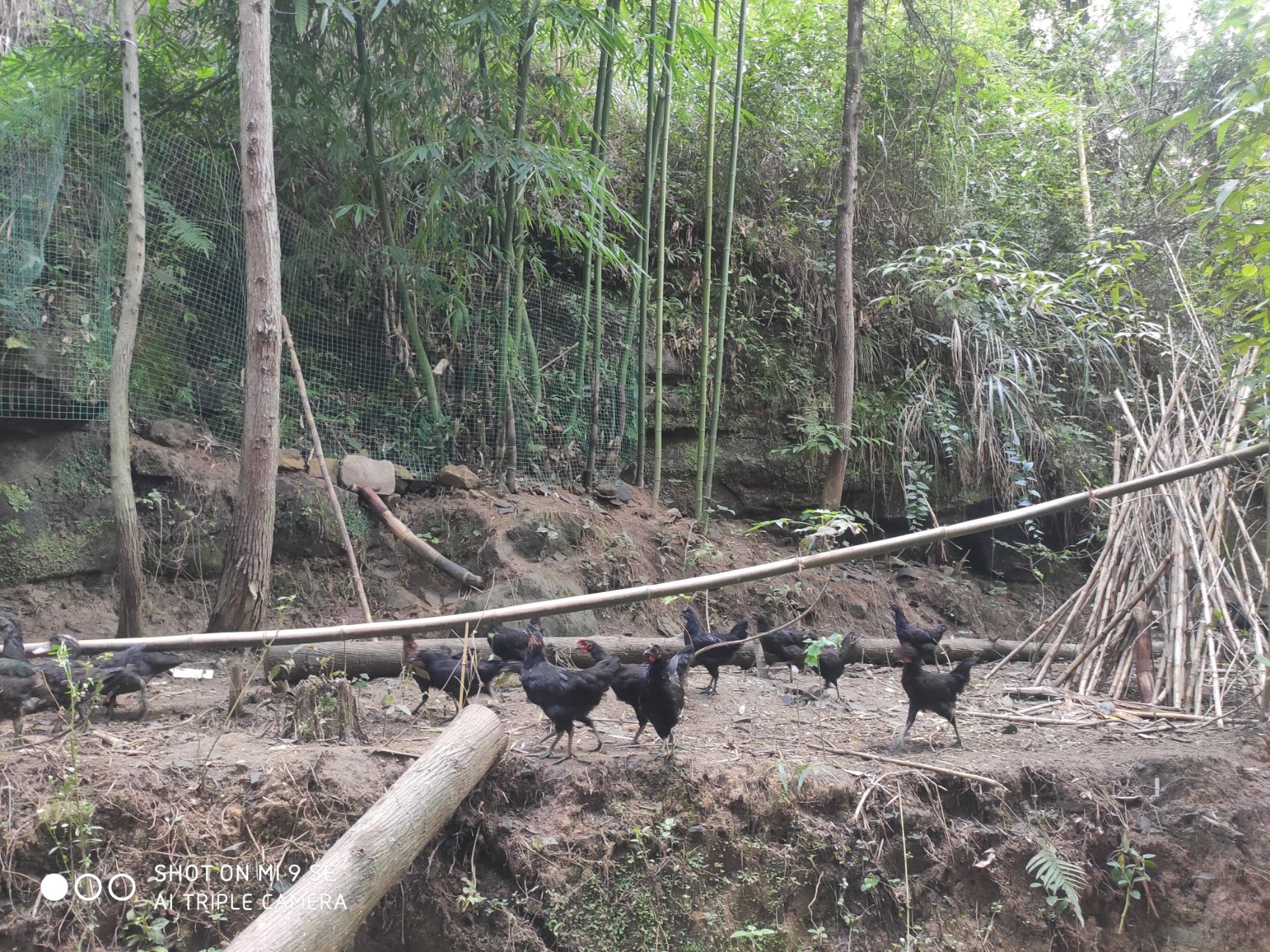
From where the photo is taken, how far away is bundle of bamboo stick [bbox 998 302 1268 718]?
4.71m

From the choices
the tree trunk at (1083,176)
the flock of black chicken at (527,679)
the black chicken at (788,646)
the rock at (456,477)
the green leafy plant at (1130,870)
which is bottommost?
the green leafy plant at (1130,870)

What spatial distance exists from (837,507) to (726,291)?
2.43 meters

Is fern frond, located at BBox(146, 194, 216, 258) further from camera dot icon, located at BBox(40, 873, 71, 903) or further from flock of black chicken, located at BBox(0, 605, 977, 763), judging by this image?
camera dot icon, located at BBox(40, 873, 71, 903)

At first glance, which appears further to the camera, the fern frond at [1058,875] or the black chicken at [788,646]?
the black chicken at [788,646]

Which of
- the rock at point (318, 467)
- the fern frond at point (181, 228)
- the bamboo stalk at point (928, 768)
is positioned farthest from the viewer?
the rock at point (318, 467)

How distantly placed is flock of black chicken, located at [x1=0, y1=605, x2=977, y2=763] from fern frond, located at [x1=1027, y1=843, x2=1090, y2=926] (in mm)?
684

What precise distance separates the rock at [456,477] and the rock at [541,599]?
3.73 feet

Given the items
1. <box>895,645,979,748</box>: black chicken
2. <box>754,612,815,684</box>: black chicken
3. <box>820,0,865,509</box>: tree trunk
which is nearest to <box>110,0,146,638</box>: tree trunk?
<box>754,612,815,684</box>: black chicken

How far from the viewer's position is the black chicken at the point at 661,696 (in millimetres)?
3766

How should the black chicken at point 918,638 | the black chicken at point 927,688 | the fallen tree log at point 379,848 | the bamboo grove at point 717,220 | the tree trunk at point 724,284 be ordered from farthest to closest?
the tree trunk at point 724,284
the bamboo grove at point 717,220
the black chicken at point 918,638
the black chicken at point 927,688
the fallen tree log at point 379,848

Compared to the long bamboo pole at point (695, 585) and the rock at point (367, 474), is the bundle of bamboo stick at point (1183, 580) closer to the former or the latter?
Answer: the long bamboo pole at point (695, 585)

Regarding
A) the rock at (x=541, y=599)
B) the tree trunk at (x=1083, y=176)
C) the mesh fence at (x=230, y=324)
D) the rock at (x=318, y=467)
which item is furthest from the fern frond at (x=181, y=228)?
the tree trunk at (x=1083, y=176)

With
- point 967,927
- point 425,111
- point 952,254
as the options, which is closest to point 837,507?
point 952,254

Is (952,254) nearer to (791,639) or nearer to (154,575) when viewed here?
(791,639)
